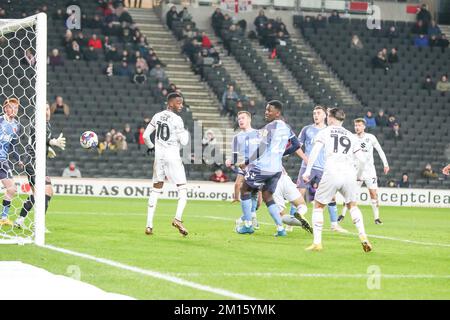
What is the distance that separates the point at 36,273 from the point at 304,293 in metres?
2.82

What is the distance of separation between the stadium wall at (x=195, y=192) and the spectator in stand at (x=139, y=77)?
536 cm

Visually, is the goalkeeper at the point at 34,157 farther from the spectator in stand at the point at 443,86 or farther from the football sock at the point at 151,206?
the spectator in stand at the point at 443,86

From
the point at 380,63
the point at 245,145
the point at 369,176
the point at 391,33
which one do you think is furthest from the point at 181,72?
the point at 245,145

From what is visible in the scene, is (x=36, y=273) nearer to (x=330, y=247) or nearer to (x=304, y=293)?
(x=304, y=293)

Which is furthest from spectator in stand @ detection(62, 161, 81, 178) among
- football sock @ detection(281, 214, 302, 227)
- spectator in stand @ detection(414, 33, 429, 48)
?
spectator in stand @ detection(414, 33, 429, 48)

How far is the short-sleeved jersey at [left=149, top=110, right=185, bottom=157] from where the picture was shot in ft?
54.9

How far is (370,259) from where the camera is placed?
13.9 m

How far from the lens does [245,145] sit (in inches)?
692

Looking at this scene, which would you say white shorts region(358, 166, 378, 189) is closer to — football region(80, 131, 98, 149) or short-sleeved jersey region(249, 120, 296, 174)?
short-sleeved jersey region(249, 120, 296, 174)

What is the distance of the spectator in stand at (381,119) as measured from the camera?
→ 39156 mm

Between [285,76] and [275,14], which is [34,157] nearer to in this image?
[285,76]

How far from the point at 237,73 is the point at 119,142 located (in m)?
8.09

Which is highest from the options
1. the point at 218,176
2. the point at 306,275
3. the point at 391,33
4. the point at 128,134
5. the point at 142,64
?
the point at 391,33

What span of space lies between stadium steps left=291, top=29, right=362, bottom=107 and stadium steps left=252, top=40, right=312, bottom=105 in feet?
3.46
